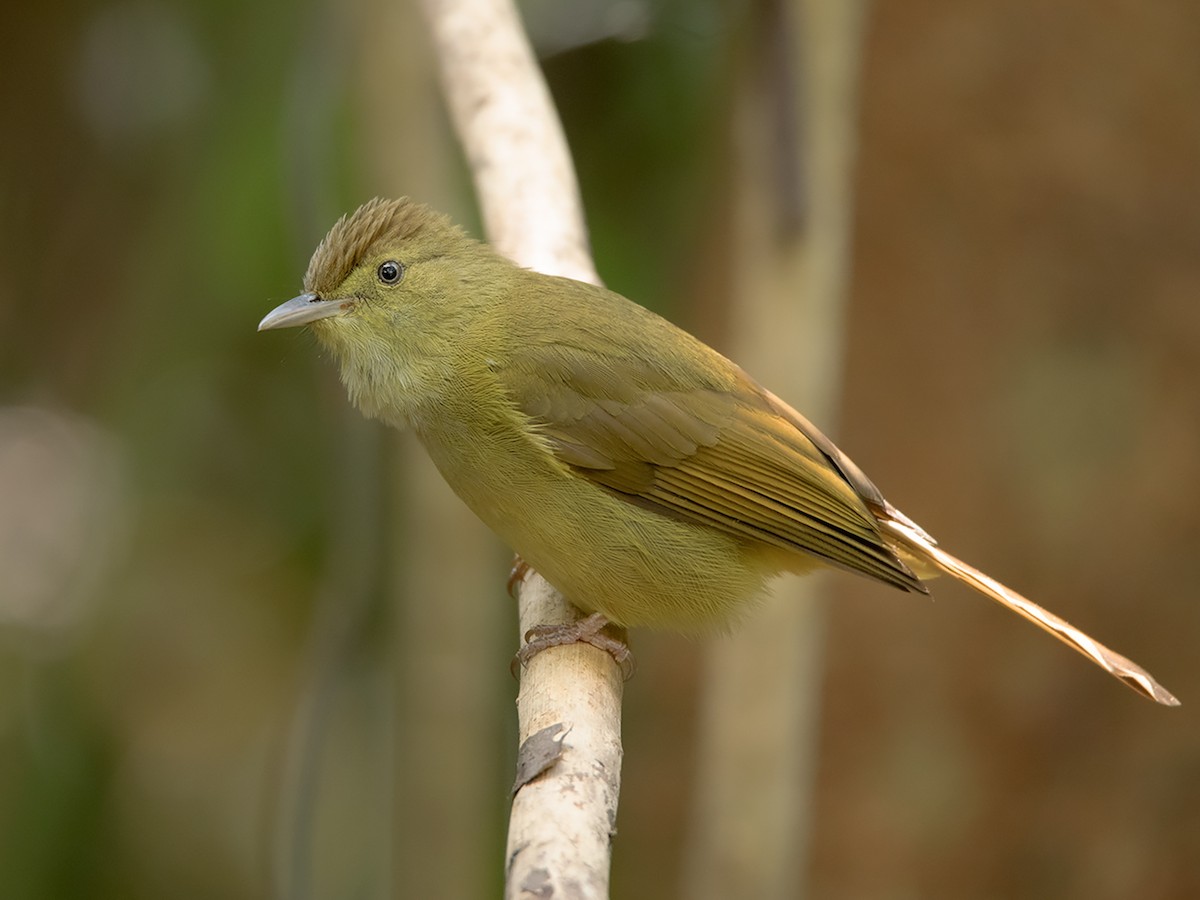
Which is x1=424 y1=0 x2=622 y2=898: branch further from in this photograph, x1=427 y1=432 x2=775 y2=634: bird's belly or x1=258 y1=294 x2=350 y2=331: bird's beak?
x1=258 y1=294 x2=350 y2=331: bird's beak

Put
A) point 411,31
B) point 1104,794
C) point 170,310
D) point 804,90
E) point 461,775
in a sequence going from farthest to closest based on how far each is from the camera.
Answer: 1. point 170,310
2. point 1104,794
3. point 411,31
4. point 461,775
5. point 804,90

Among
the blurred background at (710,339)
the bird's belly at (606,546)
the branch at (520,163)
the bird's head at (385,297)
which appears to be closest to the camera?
the branch at (520,163)

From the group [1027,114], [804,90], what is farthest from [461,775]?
[1027,114]

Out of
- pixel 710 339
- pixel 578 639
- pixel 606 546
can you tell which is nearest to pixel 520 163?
pixel 606 546

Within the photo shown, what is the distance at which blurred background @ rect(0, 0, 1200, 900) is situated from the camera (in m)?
5.31

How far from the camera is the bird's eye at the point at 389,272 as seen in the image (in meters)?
3.37

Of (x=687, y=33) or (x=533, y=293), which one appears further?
(x=687, y=33)

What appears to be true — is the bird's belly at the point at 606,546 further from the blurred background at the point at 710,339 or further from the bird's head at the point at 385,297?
the blurred background at the point at 710,339

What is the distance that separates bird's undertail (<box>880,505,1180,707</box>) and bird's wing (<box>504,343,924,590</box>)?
0.50ft

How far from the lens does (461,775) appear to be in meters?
4.66

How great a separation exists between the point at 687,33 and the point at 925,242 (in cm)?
120

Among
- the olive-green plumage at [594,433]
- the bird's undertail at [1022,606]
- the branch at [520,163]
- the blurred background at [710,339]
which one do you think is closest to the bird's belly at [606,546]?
the olive-green plumage at [594,433]

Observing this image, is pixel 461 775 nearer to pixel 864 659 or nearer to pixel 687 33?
pixel 864 659

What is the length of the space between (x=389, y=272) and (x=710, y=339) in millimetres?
2876
